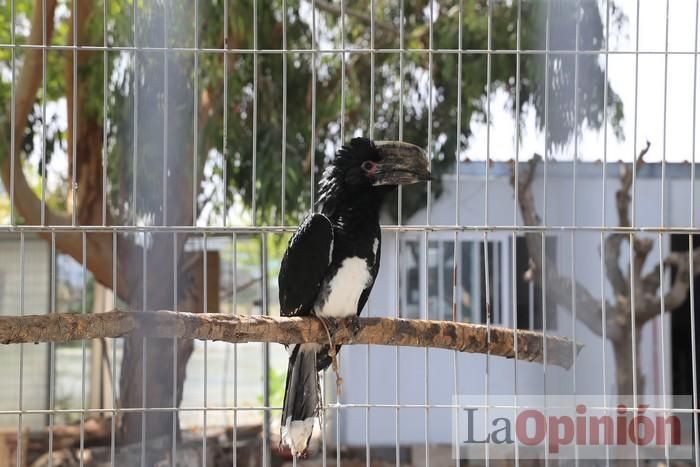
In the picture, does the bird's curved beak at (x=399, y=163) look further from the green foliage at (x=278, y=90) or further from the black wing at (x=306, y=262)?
the green foliage at (x=278, y=90)

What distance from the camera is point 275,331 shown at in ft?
6.88

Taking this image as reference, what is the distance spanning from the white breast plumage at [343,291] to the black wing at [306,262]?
0.03m

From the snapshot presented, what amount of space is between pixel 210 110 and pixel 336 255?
236 centimetres

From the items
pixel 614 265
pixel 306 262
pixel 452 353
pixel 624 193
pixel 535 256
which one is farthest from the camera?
pixel 452 353

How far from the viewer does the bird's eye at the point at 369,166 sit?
2399 millimetres

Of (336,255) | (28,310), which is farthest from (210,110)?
(28,310)

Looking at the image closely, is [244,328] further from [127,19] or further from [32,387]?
[32,387]

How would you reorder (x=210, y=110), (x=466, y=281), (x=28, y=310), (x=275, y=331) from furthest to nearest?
(x=28, y=310), (x=466, y=281), (x=210, y=110), (x=275, y=331)

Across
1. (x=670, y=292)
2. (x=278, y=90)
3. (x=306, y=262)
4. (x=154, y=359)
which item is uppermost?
(x=278, y=90)

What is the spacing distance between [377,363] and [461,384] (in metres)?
0.60

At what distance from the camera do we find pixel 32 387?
6.16m

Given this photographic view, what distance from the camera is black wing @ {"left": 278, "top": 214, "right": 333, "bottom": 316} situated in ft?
7.56

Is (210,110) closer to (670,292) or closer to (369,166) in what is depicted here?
(369,166)

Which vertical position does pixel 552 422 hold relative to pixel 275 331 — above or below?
below
